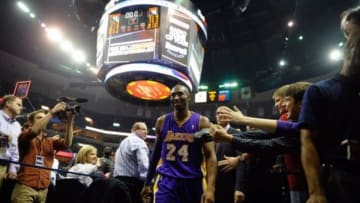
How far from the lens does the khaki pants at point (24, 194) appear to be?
3.58 metres

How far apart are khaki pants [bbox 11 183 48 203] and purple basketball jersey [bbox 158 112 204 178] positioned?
163 cm

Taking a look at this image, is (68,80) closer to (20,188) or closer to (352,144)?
(20,188)

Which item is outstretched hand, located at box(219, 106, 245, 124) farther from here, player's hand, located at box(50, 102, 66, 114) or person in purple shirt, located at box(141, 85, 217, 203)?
player's hand, located at box(50, 102, 66, 114)

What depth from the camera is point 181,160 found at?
118 inches

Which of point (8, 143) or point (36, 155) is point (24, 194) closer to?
point (36, 155)

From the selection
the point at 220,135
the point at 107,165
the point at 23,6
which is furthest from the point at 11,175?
the point at 23,6

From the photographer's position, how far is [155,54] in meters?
7.74

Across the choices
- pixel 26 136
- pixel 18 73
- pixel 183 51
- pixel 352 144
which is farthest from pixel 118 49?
pixel 18 73

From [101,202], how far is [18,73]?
2492 centimetres

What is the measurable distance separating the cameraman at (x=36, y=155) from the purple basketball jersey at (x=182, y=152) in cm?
147

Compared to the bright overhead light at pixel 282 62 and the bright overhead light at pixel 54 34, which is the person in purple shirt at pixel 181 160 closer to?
the bright overhead light at pixel 282 62

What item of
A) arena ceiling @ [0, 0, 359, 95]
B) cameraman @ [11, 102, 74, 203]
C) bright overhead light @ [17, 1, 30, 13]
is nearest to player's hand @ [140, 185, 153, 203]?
cameraman @ [11, 102, 74, 203]

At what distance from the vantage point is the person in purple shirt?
287cm

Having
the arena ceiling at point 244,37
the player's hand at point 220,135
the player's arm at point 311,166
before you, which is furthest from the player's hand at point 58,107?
the arena ceiling at point 244,37
